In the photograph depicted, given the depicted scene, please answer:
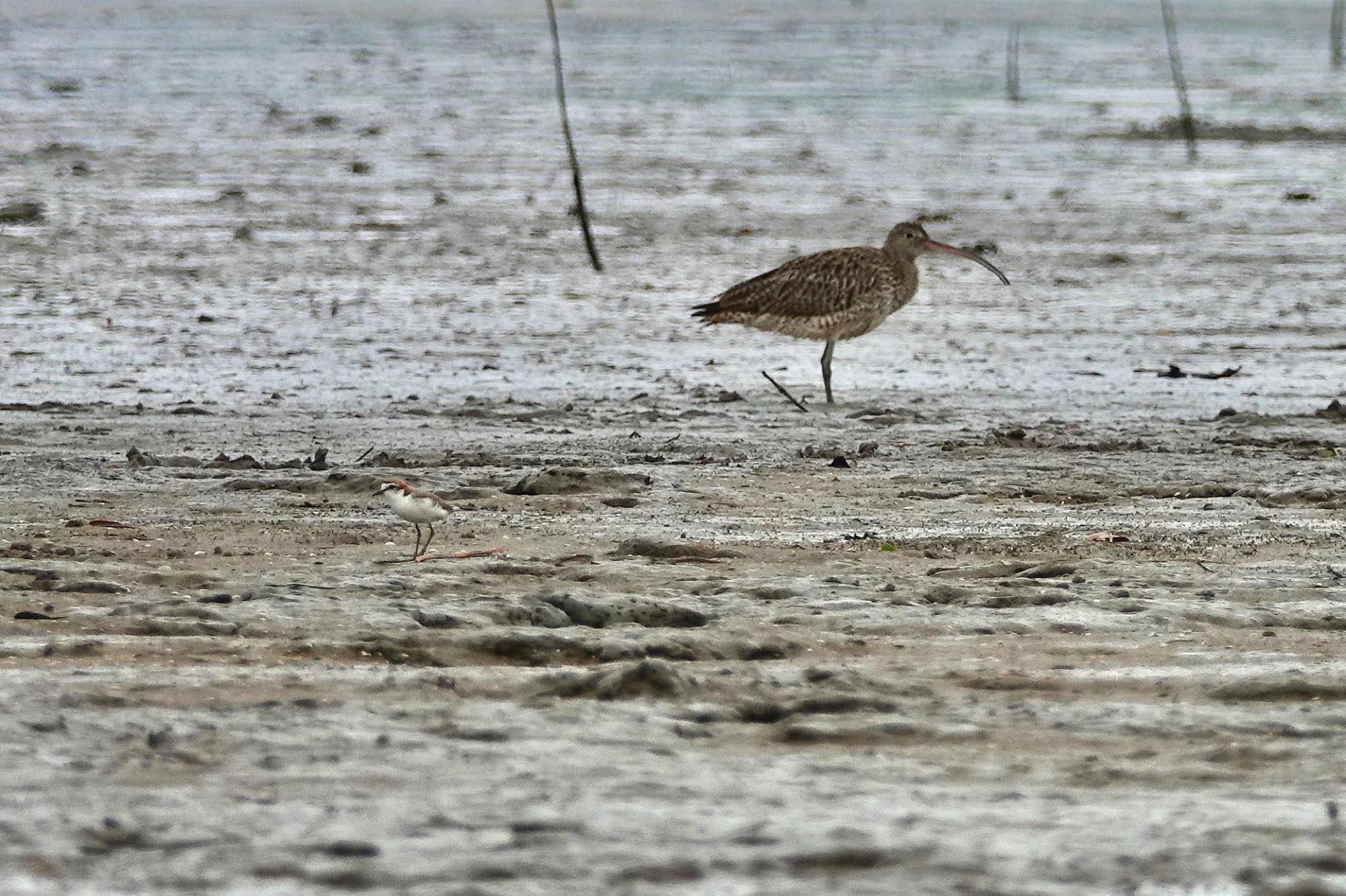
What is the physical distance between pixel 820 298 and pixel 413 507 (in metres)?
5.80

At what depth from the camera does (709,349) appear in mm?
12711

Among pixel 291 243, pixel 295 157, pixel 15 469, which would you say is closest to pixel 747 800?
pixel 15 469

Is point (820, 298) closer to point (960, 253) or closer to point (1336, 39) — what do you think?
point (960, 253)

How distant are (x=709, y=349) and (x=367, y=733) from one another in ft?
27.8

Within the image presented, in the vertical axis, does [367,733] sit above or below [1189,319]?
above

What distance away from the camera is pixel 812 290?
1201cm

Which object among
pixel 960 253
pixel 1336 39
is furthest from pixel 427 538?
pixel 1336 39

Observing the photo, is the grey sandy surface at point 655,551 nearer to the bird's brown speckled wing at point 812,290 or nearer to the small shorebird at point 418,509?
the small shorebird at point 418,509

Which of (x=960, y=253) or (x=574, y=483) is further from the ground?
(x=574, y=483)

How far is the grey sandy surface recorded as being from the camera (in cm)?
380

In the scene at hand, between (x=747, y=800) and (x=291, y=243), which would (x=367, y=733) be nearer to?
(x=747, y=800)

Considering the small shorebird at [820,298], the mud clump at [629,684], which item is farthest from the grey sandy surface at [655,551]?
the small shorebird at [820,298]

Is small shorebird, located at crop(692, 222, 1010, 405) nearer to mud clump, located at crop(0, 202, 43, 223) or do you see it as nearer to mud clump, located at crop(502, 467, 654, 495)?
mud clump, located at crop(502, 467, 654, 495)

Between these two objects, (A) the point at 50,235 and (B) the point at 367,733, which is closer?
(B) the point at 367,733
